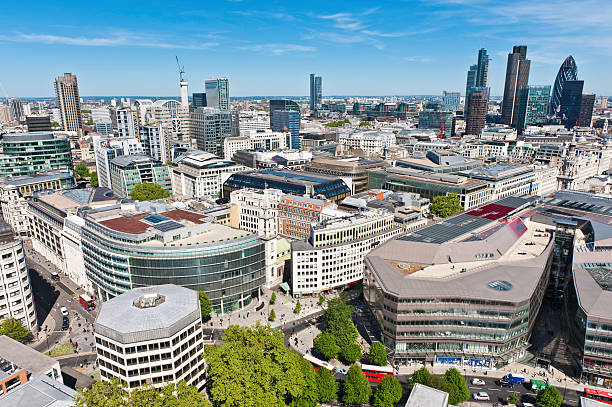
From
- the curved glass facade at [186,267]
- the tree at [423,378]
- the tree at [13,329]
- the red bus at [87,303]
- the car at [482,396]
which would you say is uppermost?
the curved glass facade at [186,267]

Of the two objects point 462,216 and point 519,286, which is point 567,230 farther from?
point 519,286

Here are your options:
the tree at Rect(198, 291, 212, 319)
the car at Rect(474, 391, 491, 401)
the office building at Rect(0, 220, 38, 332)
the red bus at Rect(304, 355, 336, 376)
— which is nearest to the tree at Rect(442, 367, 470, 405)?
the car at Rect(474, 391, 491, 401)

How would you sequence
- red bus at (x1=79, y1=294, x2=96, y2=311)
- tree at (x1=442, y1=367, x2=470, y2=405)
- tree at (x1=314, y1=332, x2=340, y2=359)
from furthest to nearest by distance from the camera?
1. red bus at (x1=79, y1=294, x2=96, y2=311)
2. tree at (x1=314, y1=332, x2=340, y2=359)
3. tree at (x1=442, y1=367, x2=470, y2=405)

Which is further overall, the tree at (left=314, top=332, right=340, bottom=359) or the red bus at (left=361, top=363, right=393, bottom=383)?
the tree at (left=314, top=332, right=340, bottom=359)

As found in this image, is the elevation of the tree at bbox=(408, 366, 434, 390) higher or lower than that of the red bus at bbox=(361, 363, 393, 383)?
higher

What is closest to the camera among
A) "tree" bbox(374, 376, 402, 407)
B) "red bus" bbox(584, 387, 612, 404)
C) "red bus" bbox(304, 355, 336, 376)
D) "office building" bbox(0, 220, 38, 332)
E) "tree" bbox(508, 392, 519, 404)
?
"tree" bbox(374, 376, 402, 407)

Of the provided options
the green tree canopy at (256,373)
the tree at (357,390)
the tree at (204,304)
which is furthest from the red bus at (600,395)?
the tree at (204,304)

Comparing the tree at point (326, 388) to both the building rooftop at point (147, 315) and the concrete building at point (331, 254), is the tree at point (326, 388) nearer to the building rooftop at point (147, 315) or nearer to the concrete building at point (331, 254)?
the building rooftop at point (147, 315)

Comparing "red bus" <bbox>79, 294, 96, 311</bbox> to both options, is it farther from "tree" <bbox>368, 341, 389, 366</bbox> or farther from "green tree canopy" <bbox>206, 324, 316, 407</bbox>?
"tree" <bbox>368, 341, 389, 366</bbox>
